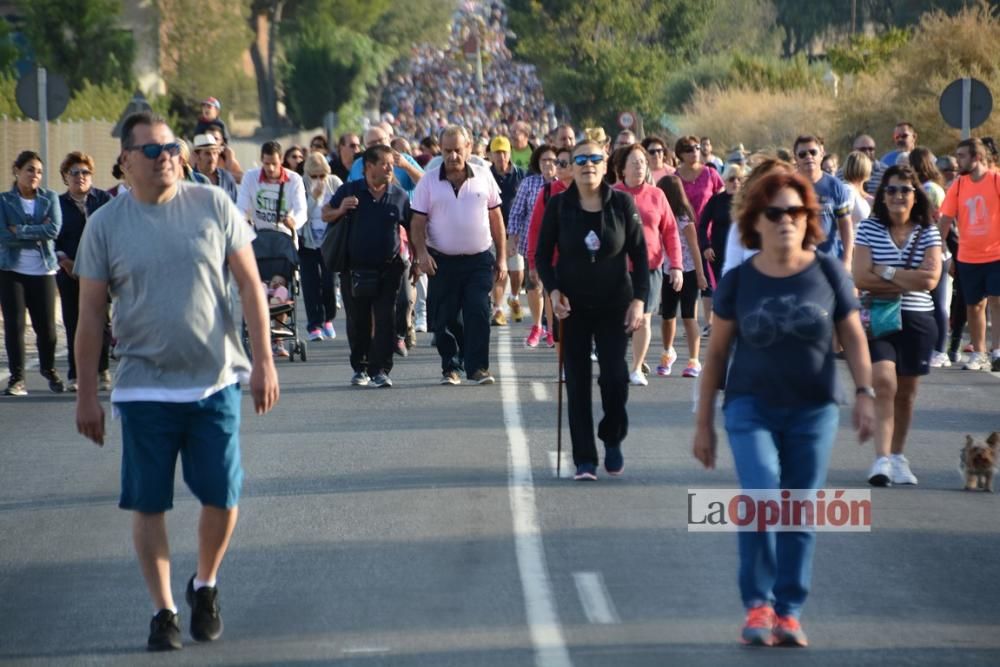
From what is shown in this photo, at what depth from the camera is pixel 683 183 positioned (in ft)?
56.7

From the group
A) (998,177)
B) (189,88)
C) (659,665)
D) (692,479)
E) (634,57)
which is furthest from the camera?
(634,57)

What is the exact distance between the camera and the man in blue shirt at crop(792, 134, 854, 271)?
13.5 meters

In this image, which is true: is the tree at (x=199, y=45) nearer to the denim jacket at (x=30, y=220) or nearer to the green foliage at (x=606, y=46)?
the green foliage at (x=606, y=46)

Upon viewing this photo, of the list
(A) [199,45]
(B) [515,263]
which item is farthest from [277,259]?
(A) [199,45]

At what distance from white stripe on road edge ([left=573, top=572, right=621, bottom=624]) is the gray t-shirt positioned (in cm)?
180

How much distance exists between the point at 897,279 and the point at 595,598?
355 cm

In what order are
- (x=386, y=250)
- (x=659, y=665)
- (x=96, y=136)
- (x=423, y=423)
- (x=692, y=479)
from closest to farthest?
(x=659, y=665), (x=692, y=479), (x=423, y=423), (x=386, y=250), (x=96, y=136)

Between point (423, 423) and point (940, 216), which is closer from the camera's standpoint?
point (423, 423)

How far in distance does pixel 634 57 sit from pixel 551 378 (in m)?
61.7

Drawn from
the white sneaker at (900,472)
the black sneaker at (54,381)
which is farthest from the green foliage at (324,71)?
the white sneaker at (900,472)

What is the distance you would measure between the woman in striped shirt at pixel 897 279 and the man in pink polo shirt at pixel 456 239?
462 cm

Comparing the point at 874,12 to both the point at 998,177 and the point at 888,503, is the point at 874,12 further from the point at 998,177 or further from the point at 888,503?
the point at 888,503

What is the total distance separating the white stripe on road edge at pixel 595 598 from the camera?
25.2ft

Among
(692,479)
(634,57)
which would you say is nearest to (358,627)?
(692,479)
